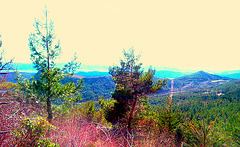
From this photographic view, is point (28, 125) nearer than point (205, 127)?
Yes

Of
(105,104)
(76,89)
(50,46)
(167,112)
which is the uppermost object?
(50,46)

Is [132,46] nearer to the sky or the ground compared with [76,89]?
nearer to the sky

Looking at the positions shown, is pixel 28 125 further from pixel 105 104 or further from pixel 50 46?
pixel 105 104

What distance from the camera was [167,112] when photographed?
10.7 m

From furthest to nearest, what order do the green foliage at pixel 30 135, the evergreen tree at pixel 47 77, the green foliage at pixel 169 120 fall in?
the green foliage at pixel 169 120 → the evergreen tree at pixel 47 77 → the green foliage at pixel 30 135

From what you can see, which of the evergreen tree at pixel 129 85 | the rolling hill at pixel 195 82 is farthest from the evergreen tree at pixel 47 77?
the rolling hill at pixel 195 82

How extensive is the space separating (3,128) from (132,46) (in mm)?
7995

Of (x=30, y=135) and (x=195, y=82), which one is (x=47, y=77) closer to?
(x=30, y=135)

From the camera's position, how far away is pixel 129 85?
27.9 feet

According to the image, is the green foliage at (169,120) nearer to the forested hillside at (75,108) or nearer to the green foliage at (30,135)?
the forested hillside at (75,108)

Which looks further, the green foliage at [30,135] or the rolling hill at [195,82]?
the rolling hill at [195,82]

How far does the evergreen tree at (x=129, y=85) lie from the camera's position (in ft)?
28.0

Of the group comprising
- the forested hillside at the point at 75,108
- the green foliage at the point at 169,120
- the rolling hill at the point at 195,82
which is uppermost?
the forested hillside at the point at 75,108

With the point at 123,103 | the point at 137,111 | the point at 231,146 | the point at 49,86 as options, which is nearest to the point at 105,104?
the point at 123,103
